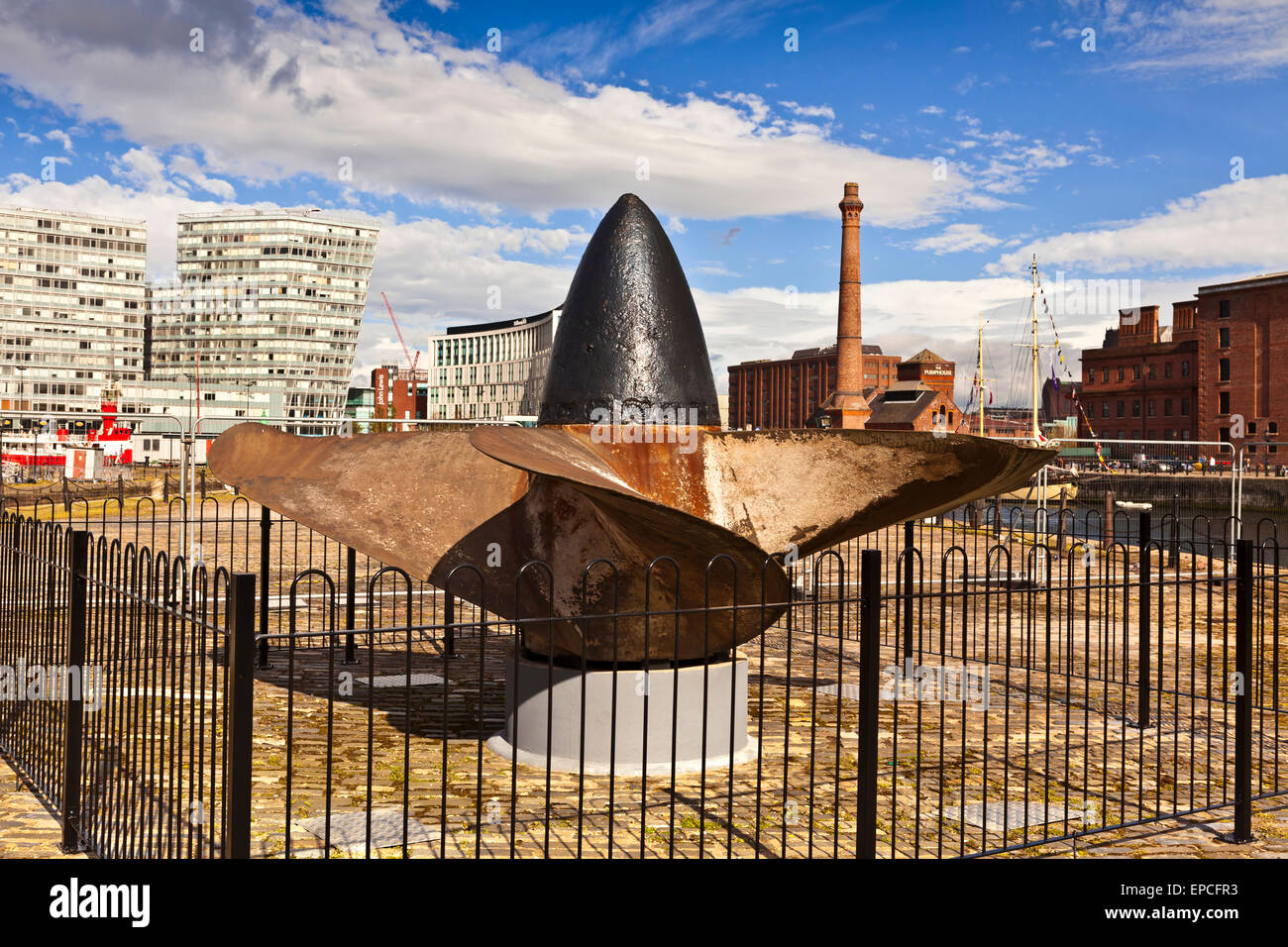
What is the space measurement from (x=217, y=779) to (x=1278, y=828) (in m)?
6.87

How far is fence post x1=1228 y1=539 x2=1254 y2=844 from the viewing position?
6.23 m

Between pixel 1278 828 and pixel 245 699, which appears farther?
pixel 1278 828

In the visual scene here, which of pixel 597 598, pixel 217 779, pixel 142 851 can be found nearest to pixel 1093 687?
pixel 597 598

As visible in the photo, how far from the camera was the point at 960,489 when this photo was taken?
299 inches

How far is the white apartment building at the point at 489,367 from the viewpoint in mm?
111938

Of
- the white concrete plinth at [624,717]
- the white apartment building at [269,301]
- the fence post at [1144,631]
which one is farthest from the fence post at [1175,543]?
the white apartment building at [269,301]

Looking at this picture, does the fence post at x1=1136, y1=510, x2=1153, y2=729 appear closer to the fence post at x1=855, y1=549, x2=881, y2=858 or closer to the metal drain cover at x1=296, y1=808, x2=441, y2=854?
the fence post at x1=855, y1=549, x2=881, y2=858

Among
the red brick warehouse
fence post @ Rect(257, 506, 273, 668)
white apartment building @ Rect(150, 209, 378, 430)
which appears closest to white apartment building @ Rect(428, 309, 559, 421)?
white apartment building @ Rect(150, 209, 378, 430)

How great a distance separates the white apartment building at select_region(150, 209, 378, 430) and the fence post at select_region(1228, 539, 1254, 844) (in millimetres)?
134417

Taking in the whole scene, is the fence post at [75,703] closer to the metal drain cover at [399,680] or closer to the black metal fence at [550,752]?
the black metal fence at [550,752]

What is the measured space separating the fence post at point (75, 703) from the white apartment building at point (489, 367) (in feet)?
302

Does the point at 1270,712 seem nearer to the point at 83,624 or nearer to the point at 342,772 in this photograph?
the point at 342,772

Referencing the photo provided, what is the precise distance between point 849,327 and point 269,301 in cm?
10002
